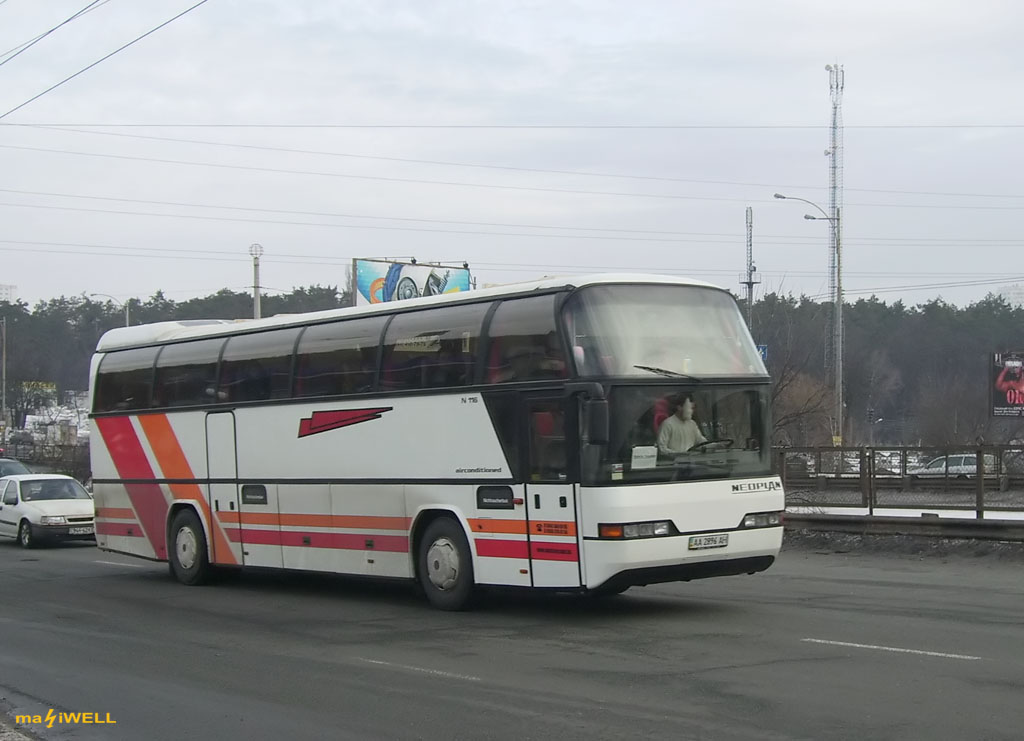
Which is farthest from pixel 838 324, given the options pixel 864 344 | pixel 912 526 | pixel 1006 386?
pixel 864 344

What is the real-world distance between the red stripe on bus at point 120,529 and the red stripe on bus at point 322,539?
275 centimetres

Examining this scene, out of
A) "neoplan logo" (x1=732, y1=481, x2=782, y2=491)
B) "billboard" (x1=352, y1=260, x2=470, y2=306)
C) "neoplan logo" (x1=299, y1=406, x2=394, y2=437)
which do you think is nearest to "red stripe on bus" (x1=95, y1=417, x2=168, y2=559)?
"neoplan logo" (x1=299, y1=406, x2=394, y2=437)

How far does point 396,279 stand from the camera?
45750 millimetres

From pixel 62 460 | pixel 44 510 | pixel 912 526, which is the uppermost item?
pixel 912 526

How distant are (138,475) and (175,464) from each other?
1.19 metres

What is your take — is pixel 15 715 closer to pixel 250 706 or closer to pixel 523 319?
pixel 250 706

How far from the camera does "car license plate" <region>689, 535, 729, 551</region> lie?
1168 cm

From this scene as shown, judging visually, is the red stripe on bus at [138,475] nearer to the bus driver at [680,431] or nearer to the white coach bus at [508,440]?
the white coach bus at [508,440]

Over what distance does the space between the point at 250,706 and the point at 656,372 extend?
5.16 meters

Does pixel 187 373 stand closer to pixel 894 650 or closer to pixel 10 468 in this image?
pixel 894 650

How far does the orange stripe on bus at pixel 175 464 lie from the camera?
56.2ft

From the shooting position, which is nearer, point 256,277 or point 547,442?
point 547,442

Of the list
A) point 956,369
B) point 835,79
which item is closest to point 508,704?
point 835,79

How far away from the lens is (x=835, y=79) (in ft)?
163
